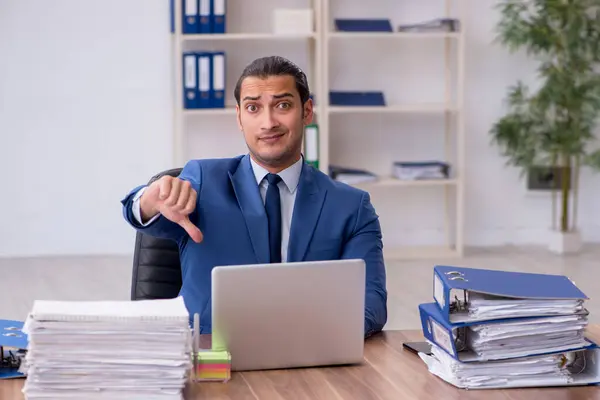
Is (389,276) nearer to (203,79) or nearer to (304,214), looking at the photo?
(203,79)

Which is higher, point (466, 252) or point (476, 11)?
point (476, 11)

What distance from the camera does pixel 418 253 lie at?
5.88 metres

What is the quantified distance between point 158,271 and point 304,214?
435 millimetres

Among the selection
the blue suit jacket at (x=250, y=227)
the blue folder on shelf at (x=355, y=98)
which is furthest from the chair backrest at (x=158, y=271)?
the blue folder on shelf at (x=355, y=98)

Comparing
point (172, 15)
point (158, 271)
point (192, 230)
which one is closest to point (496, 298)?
point (192, 230)

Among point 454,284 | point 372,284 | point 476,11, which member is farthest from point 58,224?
point 454,284

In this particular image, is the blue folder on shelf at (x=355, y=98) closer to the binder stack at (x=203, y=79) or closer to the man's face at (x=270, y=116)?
the binder stack at (x=203, y=79)

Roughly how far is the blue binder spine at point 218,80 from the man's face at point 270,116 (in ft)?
11.0

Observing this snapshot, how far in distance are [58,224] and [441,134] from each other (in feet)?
7.78

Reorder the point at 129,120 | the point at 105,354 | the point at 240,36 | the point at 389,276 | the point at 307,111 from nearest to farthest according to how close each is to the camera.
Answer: the point at 105,354, the point at 307,111, the point at 389,276, the point at 240,36, the point at 129,120

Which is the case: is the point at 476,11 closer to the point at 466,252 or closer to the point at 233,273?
the point at 466,252

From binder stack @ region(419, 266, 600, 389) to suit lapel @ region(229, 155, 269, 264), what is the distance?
536 millimetres

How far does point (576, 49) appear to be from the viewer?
5621 mm

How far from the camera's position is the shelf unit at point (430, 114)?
5.63m
